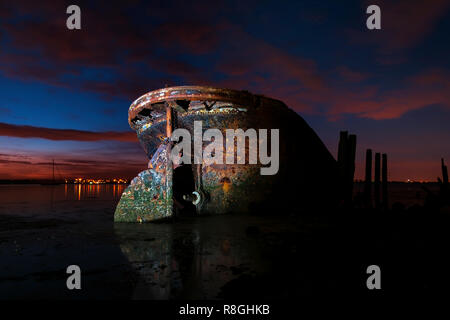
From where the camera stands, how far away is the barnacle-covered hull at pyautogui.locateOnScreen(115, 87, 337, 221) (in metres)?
6.98

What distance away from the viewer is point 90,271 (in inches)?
133

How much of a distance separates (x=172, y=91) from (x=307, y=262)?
4.84 m

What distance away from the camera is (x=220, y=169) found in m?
8.03

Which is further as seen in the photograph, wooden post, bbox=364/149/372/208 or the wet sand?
wooden post, bbox=364/149/372/208

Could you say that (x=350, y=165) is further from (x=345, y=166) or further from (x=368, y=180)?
(x=368, y=180)

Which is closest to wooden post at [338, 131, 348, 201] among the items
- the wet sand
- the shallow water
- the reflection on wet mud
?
the wet sand

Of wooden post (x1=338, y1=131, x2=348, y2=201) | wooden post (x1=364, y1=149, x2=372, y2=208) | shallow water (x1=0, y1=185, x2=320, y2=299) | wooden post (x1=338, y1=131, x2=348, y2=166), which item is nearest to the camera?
shallow water (x1=0, y1=185, x2=320, y2=299)

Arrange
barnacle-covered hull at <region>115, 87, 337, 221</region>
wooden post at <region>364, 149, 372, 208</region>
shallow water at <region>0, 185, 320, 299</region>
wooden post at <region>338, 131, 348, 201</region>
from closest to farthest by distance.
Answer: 1. shallow water at <region>0, 185, 320, 299</region>
2. barnacle-covered hull at <region>115, 87, 337, 221</region>
3. wooden post at <region>338, 131, 348, 201</region>
4. wooden post at <region>364, 149, 372, 208</region>

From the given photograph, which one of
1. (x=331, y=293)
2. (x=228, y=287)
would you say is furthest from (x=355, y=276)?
(x=228, y=287)

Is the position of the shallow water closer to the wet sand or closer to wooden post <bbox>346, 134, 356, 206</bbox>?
the wet sand

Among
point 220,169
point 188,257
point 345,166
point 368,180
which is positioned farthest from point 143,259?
point 368,180

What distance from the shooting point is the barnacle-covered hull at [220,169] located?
698 cm
